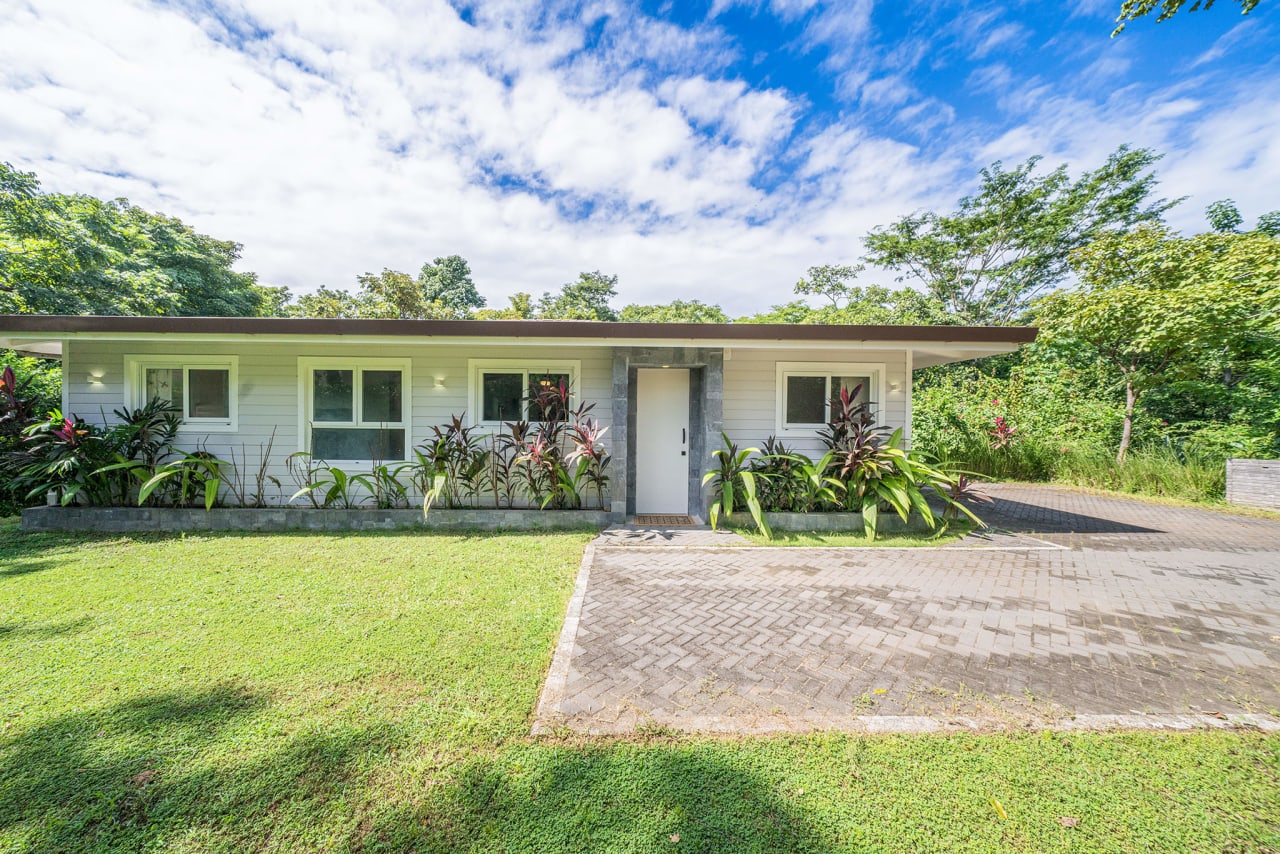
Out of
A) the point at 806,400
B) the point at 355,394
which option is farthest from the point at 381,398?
the point at 806,400

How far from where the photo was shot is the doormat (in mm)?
5625

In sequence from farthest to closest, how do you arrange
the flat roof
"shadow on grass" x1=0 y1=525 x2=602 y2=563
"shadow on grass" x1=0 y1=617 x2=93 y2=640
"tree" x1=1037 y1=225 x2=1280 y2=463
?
"tree" x1=1037 y1=225 x2=1280 y2=463
the flat roof
"shadow on grass" x1=0 y1=525 x2=602 y2=563
"shadow on grass" x1=0 y1=617 x2=93 y2=640

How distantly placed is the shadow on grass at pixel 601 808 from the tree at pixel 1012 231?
1962 cm

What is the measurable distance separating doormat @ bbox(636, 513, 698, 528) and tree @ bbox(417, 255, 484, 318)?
24691 mm

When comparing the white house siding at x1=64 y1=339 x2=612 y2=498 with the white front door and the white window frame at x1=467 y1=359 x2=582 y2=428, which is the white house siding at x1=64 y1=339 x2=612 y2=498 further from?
the white front door

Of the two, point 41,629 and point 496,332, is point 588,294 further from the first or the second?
point 41,629

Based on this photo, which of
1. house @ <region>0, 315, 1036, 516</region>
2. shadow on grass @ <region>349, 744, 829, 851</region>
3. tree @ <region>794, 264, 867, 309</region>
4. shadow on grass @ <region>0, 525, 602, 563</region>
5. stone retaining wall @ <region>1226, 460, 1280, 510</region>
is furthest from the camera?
tree @ <region>794, 264, 867, 309</region>

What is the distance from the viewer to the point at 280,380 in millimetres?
5906

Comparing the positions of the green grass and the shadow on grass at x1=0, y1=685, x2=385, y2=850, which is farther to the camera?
the green grass

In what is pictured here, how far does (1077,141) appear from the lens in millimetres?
11727

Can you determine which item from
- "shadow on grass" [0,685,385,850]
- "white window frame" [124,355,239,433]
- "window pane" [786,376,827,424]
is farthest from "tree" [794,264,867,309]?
"shadow on grass" [0,685,385,850]

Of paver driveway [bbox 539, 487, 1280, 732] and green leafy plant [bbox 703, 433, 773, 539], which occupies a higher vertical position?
green leafy plant [bbox 703, 433, 773, 539]

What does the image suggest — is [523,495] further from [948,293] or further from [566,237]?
[948,293]

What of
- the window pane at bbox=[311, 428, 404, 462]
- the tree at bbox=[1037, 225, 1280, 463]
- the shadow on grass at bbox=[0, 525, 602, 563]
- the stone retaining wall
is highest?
the tree at bbox=[1037, 225, 1280, 463]
